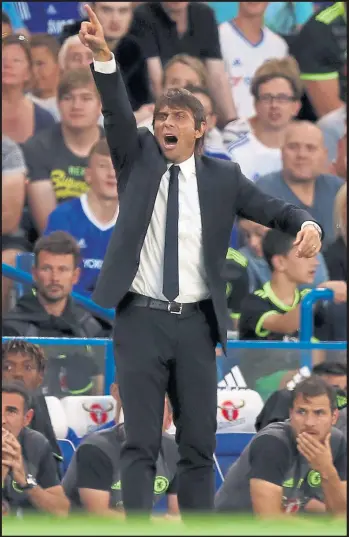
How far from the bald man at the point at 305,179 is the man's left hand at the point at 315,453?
8.54 feet

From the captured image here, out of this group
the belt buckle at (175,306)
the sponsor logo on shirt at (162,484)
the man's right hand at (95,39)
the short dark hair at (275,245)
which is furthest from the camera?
the short dark hair at (275,245)

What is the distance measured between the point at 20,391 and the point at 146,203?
1.82 metres

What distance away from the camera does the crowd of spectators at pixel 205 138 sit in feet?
23.9

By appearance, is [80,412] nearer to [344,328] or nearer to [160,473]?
[160,473]

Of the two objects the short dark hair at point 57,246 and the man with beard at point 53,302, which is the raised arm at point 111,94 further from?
the short dark hair at point 57,246

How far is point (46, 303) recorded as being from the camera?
6871 mm

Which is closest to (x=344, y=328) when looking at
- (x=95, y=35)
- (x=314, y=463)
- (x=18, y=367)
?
(x=314, y=463)

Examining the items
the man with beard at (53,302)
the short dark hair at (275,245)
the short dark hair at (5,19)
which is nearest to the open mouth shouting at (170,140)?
the man with beard at (53,302)

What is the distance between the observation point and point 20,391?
5.68 metres

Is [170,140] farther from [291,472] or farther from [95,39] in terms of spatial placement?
[291,472]

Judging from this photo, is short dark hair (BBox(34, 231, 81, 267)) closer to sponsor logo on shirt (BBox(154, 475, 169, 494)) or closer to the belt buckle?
sponsor logo on shirt (BBox(154, 475, 169, 494))

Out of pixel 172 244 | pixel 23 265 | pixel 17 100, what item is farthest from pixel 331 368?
pixel 17 100

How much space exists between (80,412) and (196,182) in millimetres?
2022

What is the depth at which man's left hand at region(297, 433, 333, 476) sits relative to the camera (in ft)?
18.9
